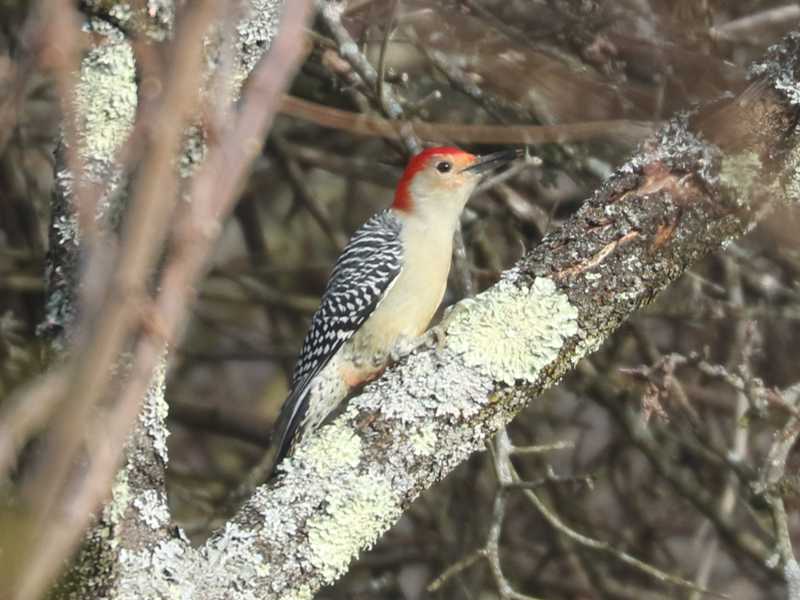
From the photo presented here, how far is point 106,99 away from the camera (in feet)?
9.38

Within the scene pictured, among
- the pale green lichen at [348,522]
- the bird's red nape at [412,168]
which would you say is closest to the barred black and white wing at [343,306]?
the bird's red nape at [412,168]

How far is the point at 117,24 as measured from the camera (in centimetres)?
298

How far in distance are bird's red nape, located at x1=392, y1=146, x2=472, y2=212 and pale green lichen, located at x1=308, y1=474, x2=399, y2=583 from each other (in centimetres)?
245

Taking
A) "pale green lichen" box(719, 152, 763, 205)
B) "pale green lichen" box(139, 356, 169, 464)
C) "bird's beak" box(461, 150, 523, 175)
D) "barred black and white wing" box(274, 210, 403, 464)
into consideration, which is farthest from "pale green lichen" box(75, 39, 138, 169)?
"bird's beak" box(461, 150, 523, 175)

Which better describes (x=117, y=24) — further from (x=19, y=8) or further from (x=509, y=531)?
(x=509, y=531)

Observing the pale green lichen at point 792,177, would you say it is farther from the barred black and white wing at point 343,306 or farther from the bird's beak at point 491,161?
the barred black and white wing at point 343,306

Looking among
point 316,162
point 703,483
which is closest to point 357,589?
point 703,483

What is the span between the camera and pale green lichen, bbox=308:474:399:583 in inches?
109

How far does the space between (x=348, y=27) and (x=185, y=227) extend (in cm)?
443

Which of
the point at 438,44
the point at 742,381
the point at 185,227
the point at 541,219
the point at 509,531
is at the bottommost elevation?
the point at 509,531

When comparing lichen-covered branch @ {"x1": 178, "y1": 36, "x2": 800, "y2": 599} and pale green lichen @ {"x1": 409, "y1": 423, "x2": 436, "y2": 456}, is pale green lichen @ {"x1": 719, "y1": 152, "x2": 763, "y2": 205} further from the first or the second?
pale green lichen @ {"x1": 409, "y1": 423, "x2": 436, "y2": 456}

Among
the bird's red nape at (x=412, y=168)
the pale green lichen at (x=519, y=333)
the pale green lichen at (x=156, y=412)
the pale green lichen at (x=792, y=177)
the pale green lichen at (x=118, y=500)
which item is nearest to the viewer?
the pale green lichen at (x=118, y=500)

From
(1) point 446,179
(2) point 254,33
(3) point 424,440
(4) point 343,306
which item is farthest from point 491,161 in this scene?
(3) point 424,440

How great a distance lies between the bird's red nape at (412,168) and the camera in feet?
17.9
